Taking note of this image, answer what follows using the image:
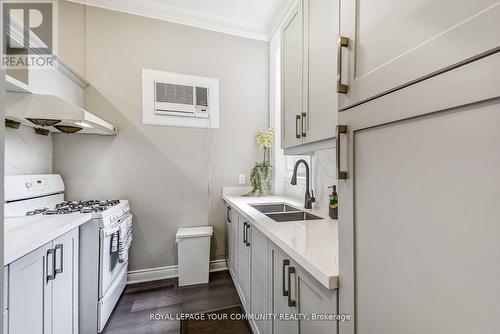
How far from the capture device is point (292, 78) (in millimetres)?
1514

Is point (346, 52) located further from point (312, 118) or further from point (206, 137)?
point (206, 137)

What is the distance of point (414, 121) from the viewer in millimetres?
540

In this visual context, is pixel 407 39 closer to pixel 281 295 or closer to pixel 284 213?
pixel 281 295

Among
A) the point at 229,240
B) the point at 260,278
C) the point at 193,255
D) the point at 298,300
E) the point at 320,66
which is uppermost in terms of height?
the point at 320,66

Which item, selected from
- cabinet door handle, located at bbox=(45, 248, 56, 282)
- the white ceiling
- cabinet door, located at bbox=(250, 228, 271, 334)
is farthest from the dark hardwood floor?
the white ceiling

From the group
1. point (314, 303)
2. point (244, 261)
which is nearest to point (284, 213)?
point (244, 261)

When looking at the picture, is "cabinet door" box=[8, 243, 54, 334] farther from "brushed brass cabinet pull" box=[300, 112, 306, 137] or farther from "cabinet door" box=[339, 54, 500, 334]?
"brushed brass cabinet pull" box=[300, 112, 306, 137]

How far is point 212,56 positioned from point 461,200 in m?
2.82

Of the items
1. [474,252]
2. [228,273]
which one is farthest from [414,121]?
[228,273]

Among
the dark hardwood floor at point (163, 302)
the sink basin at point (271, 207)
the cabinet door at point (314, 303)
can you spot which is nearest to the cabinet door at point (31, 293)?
the dark hardwood floor at point (163, 302)

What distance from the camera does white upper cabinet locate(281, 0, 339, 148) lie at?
3.54 feet

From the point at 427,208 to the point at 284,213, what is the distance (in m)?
1.33

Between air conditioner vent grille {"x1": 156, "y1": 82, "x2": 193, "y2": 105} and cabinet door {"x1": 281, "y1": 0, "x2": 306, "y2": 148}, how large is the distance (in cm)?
133

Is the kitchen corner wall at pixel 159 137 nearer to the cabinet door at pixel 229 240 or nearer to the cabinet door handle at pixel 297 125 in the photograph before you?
the cabinet door at pixel 229 240
